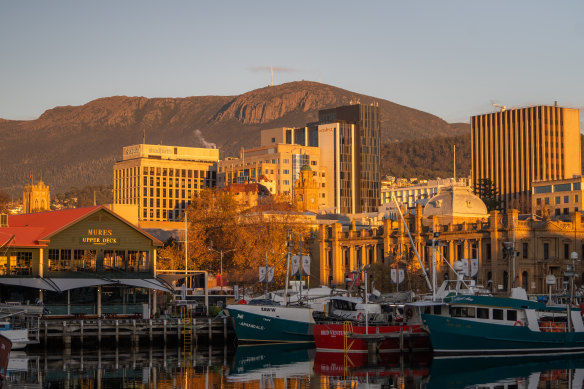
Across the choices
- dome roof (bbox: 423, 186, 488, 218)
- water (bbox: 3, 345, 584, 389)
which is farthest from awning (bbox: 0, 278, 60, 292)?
dome roof (bbox: 423, 186, 488, 218)

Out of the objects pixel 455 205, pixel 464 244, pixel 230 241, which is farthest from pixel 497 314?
pixel 230 241

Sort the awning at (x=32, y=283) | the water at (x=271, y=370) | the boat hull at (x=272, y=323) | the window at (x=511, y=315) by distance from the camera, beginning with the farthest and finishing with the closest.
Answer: the awning at (x=32, y=283) < the boat hull at (x=272, y=323) < the window at (x=511, y=315) < the water at (x=271, y=370)

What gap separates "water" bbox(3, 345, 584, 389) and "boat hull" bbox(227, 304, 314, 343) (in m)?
2.72

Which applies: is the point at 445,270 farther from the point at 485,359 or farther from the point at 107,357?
the point at 107,357

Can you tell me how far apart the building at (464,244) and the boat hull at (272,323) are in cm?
2824

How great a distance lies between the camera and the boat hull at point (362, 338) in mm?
85375

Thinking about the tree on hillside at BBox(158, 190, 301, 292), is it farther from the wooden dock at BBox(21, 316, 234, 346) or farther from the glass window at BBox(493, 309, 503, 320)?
the glass window at BBox(493, 309, 503, 320)

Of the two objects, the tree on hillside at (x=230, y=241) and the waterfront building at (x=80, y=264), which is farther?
the tree on hillside at (x=230, y=241)

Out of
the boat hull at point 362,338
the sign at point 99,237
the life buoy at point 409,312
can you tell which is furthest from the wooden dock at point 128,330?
the life buoy at point 409,312

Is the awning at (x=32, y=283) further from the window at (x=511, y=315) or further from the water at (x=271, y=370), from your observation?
the window at (x=511, y=315)

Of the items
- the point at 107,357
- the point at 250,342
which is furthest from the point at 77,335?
the point at 250,342

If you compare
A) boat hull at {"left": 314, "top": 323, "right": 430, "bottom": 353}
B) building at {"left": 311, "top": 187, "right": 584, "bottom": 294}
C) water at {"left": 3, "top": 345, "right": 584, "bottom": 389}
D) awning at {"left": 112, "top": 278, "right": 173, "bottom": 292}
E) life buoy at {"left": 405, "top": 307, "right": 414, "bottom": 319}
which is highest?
building at {"left": 311, "top": 187, "right": 584, "bottom": 294}

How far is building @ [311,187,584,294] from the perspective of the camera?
13350 centimetres

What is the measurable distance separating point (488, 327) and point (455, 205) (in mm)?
65591
